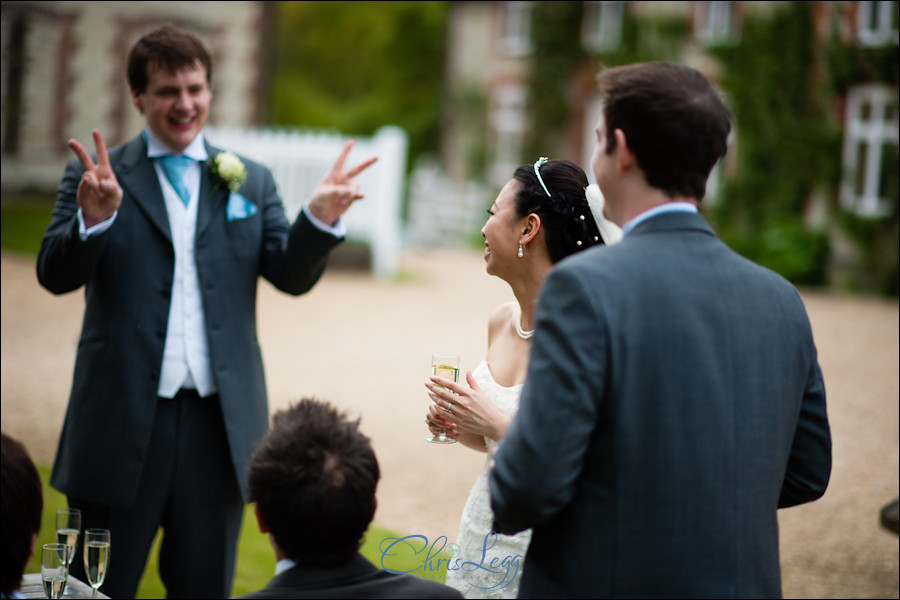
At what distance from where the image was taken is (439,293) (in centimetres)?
1411

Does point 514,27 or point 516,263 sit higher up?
point 514,27

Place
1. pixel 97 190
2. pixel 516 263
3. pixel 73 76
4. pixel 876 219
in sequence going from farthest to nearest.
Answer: pixel 73 76 → pixel 876 219 → pixel 97 190 → pixel 516 263

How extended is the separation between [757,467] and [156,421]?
2194 millimetres

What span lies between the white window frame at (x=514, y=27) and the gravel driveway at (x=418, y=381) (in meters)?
9.90

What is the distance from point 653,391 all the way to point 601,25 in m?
21.4

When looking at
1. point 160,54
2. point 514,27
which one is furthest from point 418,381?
point 514,27

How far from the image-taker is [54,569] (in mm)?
2449

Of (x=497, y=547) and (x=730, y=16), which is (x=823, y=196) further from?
(x=497, y=547)

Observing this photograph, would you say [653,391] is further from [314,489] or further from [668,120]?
[314,489]

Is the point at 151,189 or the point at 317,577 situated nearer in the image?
the point at 317,577

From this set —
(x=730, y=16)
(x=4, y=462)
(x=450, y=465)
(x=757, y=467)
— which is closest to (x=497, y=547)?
(x=757, y=467)

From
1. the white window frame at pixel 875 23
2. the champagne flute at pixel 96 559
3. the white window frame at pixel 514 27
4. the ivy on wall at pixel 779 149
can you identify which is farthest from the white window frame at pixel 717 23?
the champagne flute at pixel 96 559

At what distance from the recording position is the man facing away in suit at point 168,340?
3225 millimetres

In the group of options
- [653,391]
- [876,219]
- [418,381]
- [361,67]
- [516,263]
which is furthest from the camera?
[361,67]
